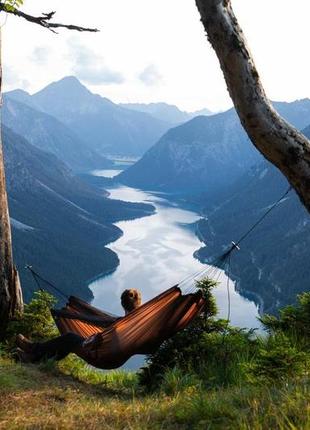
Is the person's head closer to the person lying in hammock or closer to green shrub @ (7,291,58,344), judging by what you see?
the person lying in hammock

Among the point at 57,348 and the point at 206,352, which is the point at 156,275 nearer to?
the point at 206,352

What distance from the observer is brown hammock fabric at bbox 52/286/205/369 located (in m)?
6.39

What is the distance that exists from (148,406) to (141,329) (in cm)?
238

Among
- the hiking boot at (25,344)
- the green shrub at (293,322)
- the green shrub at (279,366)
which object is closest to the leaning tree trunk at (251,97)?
the green shrub at (279,366)

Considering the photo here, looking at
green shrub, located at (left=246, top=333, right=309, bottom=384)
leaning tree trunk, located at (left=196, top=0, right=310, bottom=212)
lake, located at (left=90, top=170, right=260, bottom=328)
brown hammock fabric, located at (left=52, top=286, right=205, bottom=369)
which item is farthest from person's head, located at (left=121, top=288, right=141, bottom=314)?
lake, located at (left=90, top=170, right=260, bottom=328)

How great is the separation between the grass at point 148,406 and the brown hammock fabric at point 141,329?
0.66 meters

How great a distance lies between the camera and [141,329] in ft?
21.7

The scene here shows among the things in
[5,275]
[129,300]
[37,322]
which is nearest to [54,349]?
[129,300]

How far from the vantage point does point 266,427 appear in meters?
3.01

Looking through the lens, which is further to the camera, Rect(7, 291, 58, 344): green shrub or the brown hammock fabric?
Rect(7, 291, 58, 344): green shrub

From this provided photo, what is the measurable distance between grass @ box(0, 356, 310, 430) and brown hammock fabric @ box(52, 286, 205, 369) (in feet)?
2.17

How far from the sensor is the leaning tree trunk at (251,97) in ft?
12.7

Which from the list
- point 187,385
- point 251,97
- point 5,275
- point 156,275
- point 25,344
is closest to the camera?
point 251,97

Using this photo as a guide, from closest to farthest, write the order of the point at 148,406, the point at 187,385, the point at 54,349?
the point at 148,406 → the point at 187,385 → the point at 54,349
